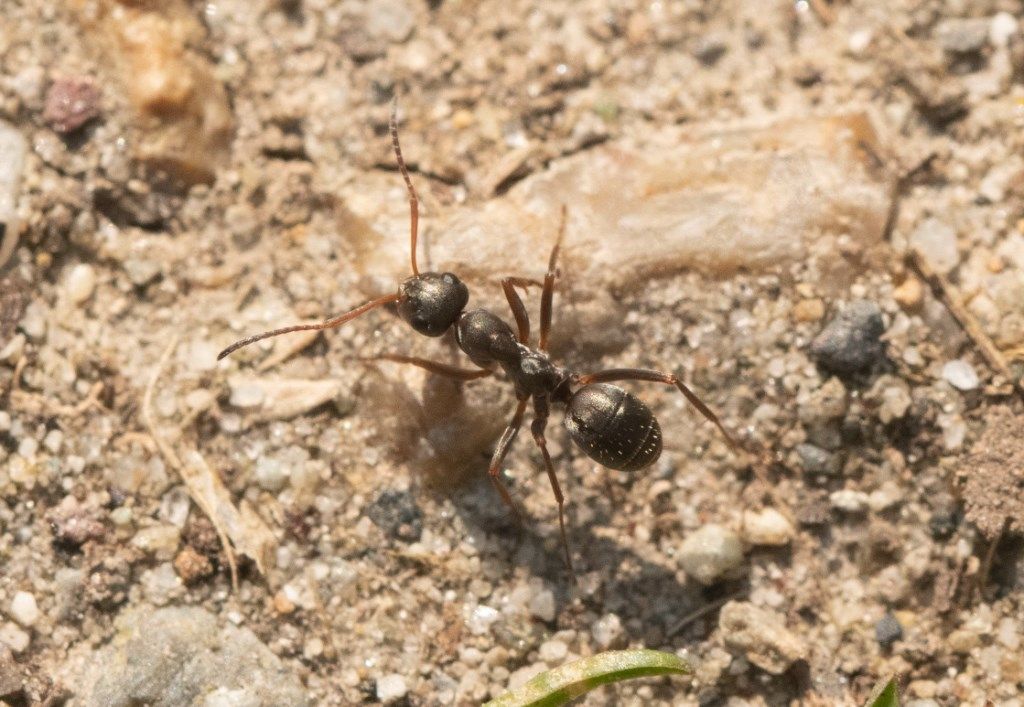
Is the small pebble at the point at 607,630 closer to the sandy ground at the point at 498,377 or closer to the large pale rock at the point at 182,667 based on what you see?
the sandy ground at the point at 498,377

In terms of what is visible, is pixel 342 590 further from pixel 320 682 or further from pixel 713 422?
pixel 713 422

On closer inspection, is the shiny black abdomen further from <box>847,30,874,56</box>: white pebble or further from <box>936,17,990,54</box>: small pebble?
<box>936,17,990,54</box>: small pebble

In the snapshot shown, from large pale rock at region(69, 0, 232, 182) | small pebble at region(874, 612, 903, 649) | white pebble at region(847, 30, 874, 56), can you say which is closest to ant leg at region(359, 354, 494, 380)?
large pale rock at region(69, 0, 232, 182)

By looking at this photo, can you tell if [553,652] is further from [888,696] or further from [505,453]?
[888,696]

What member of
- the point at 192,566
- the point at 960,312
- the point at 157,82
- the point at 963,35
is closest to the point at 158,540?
the point at 192,566

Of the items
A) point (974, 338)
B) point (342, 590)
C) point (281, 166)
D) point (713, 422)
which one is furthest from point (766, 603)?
point (281, 166)

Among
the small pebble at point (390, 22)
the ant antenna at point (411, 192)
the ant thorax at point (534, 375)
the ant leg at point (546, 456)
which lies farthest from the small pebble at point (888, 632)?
the small pebble at point (390, 22)

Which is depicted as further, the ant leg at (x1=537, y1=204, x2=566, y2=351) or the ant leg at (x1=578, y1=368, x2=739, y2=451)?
the ant leg at (x1=537, y1=204, x2=566, y2=351)
